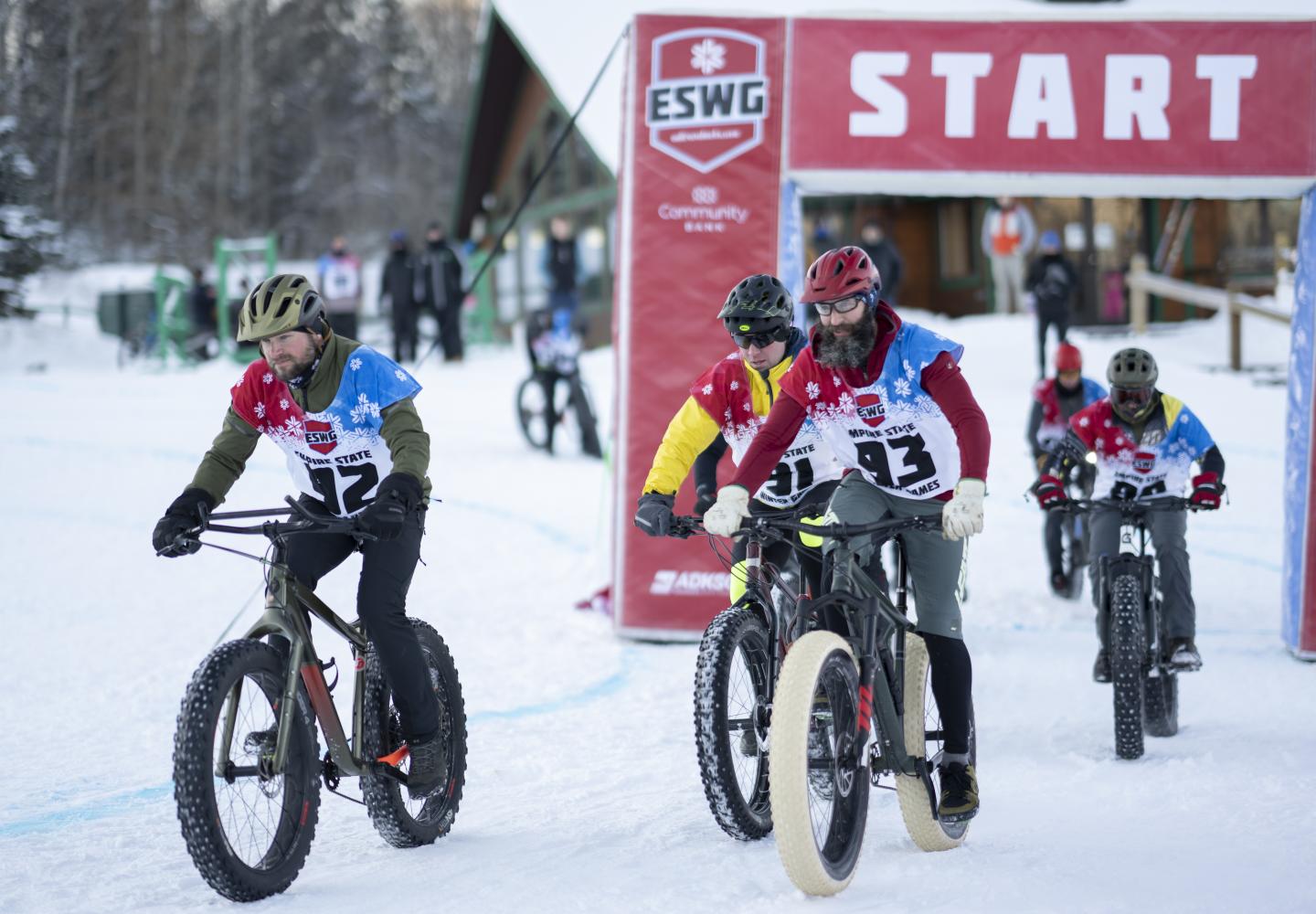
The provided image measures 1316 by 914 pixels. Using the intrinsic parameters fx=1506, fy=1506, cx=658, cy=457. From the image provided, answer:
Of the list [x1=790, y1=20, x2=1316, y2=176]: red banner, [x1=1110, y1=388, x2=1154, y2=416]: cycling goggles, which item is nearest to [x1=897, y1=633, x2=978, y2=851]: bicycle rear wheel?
[x1=1110, y1=388, x2=1154, y2=416]: cycling goggles

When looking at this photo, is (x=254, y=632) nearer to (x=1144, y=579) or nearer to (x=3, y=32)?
(x=1144, y=579)

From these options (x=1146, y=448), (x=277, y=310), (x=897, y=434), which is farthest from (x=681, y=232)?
(x=277, y=310)

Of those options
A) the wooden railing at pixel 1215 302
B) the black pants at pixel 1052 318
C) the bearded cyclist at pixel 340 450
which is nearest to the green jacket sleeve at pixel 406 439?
the bearded cyclist at pixel 340 450

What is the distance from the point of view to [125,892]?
461 centimetres

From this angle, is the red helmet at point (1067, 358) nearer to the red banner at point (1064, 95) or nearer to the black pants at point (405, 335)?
the red banner at point (1064, 95)

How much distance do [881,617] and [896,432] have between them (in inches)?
25.0

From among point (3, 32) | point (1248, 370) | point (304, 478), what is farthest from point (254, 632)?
point (3, 32)

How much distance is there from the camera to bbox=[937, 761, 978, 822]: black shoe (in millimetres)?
4898

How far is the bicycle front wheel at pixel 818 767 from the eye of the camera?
421 centimetres

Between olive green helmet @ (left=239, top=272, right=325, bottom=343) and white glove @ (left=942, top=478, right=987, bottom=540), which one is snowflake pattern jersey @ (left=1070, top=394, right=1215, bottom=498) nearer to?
white glove @ (left=942, top=478, right=987, bottom=540)

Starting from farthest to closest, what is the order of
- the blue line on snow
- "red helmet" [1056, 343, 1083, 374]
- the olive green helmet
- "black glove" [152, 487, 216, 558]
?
"red helmet" [1056, 343, 1083, 374]
the blue line on snow
the olive green helmet
"black glove" [152, 487, 216, 558]

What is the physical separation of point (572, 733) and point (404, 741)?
204 centimetres

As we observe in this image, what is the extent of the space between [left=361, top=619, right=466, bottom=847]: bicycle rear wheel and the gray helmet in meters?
1.63

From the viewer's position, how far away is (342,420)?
490 cm
